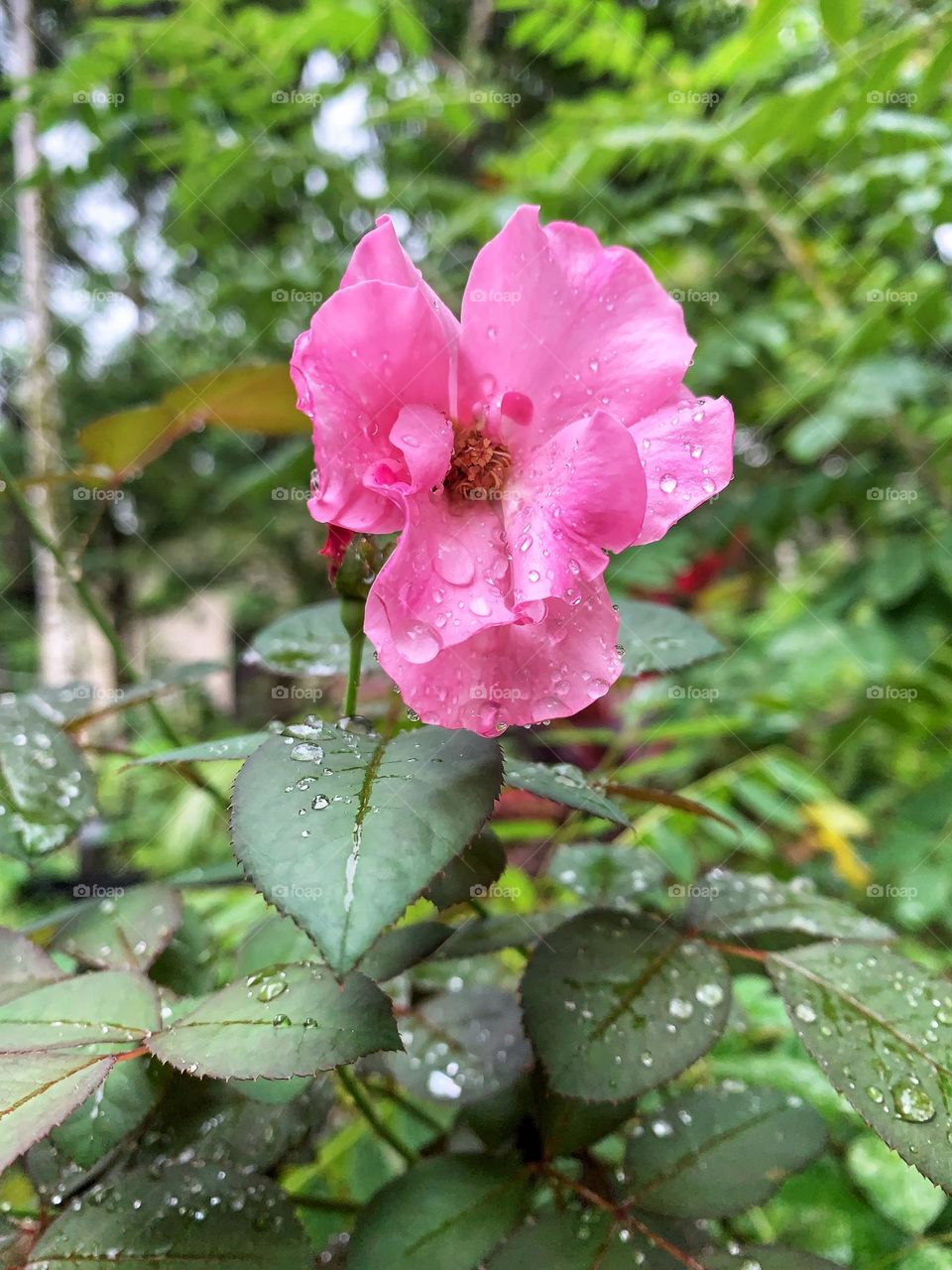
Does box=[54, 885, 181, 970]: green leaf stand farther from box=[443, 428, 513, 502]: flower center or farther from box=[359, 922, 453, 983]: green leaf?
box=[443, 428, 513, 502]: flower center

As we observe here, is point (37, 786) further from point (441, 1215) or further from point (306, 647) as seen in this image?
point (441, 1215)

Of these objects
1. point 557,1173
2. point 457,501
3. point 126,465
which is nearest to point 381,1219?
point 557,1173

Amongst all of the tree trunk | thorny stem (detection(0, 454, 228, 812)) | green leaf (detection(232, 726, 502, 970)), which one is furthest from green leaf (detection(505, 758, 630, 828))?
the tree trunk

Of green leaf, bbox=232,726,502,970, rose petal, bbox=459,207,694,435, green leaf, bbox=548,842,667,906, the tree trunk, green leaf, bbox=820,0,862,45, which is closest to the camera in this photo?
green leaf, bbox=232,726,502,970

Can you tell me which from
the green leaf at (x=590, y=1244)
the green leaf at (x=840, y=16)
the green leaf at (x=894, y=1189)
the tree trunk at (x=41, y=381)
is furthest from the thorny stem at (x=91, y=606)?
the tree trunk at (x=41, y=381)

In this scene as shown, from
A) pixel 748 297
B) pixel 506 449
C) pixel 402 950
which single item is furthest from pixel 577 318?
pixel 748 297

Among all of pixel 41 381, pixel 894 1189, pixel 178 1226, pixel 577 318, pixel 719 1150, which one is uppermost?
pixel 577 318
